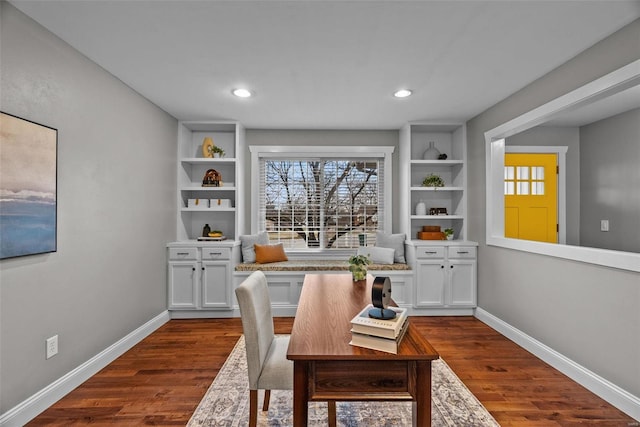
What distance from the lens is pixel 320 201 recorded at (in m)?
4.63

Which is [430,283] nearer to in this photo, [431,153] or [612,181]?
[431,153]

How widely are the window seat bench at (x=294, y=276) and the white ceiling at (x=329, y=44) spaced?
1.88 metres

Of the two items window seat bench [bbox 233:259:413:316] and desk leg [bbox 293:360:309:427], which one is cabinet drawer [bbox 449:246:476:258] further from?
desk leg [bbox 293:360:309:427]

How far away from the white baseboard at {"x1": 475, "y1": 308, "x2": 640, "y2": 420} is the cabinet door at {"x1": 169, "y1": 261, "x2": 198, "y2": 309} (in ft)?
11.3

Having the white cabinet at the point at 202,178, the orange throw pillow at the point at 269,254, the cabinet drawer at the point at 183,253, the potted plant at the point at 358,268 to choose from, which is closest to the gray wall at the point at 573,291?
the potted plant at the point at 358,268

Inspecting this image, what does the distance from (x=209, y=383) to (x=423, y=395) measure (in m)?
1.82

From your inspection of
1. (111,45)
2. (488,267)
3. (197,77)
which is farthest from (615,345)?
(111,45)

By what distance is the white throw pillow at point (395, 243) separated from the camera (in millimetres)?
4191

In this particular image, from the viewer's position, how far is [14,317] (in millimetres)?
1905

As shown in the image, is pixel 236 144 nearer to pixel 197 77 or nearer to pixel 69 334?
pixel 197 77

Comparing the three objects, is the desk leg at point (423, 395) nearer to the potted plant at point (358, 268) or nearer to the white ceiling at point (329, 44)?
the potted plant at point (358, 268)

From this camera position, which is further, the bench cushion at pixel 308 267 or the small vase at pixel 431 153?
the small vase at pixel 431 153

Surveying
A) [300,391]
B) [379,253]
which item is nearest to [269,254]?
[379,253]

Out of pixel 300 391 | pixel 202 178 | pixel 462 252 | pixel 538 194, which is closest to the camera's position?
pixel 300 391
